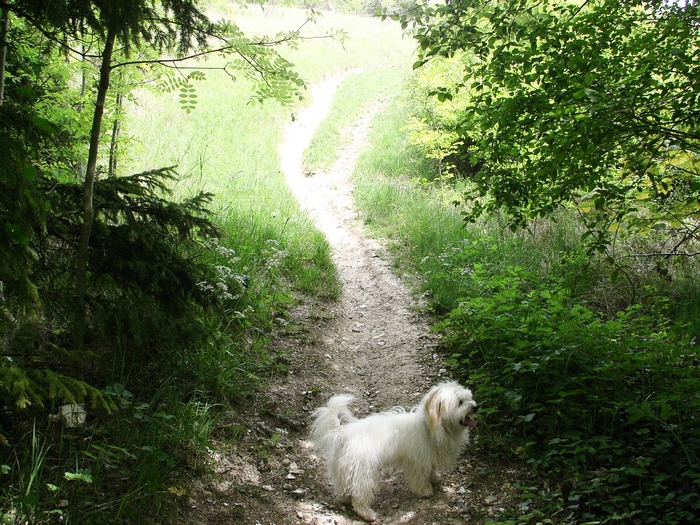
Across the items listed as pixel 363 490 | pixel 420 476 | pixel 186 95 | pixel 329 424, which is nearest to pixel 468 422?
pixel 420 476

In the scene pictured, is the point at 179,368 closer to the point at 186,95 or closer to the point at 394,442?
the point at 394,442

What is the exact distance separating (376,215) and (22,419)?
30.4ft

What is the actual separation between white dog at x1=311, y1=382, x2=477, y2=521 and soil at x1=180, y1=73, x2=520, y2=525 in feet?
0.68

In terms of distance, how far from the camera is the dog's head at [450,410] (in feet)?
12.3

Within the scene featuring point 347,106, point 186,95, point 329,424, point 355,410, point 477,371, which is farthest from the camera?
point 347,106

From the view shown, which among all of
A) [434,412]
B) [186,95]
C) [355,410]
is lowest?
[355,410]

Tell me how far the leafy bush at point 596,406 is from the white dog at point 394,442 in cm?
71

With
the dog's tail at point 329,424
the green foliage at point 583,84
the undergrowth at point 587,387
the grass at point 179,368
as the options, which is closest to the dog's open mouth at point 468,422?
the undergrowth at point 587,387

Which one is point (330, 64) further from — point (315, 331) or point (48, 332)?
point (48, 332)

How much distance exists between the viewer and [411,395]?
17.5 ft

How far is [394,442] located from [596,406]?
1706 mm

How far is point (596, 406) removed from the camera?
4.09 metres

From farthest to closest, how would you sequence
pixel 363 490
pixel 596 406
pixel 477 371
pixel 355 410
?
pixel 355 410 → pixel 477 371 → pixel 596 406 → pixel 363 490

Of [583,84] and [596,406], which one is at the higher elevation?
[583,84]
